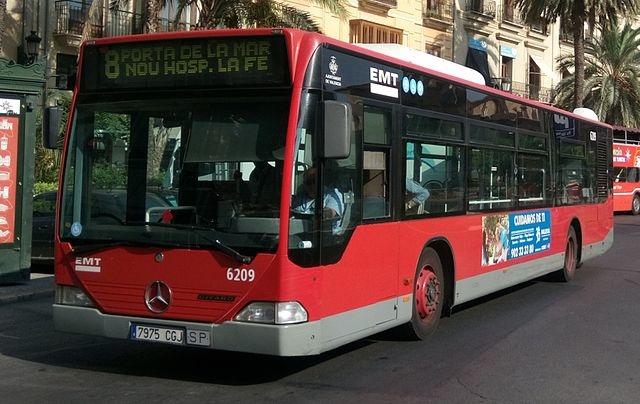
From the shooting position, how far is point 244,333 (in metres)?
5.60

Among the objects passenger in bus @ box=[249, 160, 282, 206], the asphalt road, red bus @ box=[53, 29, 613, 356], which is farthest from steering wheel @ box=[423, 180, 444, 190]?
passenger in bus @ box=[249, 160, 282, 206]

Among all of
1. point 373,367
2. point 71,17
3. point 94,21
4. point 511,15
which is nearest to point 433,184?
point 373,367

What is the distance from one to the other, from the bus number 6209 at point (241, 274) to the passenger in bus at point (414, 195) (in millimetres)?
2203

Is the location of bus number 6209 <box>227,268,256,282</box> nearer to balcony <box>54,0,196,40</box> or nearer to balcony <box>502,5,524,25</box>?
balcony <box>54,0,196,40</box>

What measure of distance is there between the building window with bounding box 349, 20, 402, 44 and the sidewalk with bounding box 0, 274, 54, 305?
67.3 ft

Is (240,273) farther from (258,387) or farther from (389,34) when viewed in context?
(389,34)

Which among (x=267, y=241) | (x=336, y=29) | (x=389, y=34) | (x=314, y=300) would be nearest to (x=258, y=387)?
(x=314, y=300)

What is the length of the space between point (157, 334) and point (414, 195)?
3.00 m

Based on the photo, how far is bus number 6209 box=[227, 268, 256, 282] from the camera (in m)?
5.61

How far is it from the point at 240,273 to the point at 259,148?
99cm

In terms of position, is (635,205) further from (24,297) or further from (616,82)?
(24,297)

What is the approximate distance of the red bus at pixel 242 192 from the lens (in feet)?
18.5

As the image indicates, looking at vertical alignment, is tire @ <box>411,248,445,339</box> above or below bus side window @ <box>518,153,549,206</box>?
below

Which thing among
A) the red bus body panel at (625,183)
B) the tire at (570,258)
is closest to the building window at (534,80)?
the red bus body panel at (625,183)
